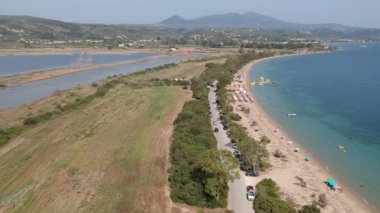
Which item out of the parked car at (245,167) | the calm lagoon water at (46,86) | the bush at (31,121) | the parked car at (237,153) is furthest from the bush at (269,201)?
the calm lagoon water at (46,86)

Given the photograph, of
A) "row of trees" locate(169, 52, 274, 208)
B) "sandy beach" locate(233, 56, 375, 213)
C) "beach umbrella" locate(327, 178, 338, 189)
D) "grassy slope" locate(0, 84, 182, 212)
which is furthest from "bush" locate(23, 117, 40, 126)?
"beach umbrella" locate(327, 178, 338, 189)

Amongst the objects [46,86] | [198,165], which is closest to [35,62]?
[46,86]

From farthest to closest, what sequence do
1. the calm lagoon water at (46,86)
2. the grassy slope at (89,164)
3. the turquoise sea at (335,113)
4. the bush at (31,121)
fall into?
the calm lagoon water at (46,86) < the bush at (31,121) < the turquoise sea at (335,113) < the grassy slope at (89,164)

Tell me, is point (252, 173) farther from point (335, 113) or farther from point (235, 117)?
point (335, 113)

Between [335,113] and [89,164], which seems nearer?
[89,164]

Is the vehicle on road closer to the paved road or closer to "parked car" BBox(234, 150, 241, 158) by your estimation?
the paved road

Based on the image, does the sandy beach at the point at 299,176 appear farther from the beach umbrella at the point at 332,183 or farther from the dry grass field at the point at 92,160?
the dry grass field at the point at 92,160
